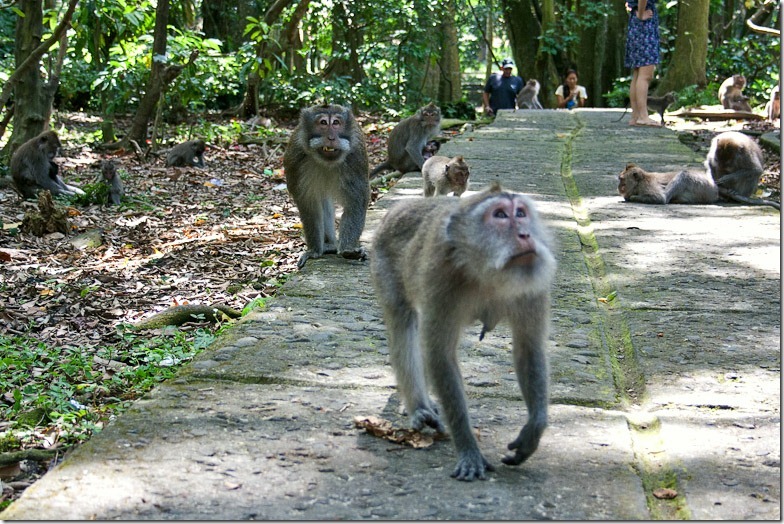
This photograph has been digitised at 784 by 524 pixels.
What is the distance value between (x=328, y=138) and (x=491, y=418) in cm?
330

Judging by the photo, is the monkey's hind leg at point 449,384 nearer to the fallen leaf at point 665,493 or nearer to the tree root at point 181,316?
the fallen leaf at point 665,493

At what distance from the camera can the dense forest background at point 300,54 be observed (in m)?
12.5

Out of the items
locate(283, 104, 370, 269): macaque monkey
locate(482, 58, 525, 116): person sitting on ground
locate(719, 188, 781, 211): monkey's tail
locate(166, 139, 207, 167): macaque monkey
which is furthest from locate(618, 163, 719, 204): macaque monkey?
locate(482, 58, 525, 116): person sitting on ground

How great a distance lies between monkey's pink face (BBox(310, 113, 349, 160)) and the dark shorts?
8473mm

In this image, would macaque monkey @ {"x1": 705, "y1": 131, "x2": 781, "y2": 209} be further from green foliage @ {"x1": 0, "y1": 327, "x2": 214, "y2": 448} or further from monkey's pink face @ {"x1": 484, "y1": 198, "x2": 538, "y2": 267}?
monkey's pink face @ {"x1": 484, "y1": 198, "x2": 538, "y2": 267}

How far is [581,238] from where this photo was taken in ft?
22.0

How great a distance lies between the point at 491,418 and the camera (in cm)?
348

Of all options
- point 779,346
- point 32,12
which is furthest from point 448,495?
point 32,12

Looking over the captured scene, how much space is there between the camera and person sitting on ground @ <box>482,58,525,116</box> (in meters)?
20.9

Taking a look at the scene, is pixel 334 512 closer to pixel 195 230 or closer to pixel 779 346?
pixel 779 346

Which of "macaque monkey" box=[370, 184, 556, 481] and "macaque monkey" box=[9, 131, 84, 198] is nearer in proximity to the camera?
"macaque monkey" box=[370, 184, 556, 481]

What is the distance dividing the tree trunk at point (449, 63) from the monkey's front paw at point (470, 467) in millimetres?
19615

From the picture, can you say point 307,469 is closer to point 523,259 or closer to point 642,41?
point 523,259

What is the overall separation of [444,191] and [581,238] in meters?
1.74
